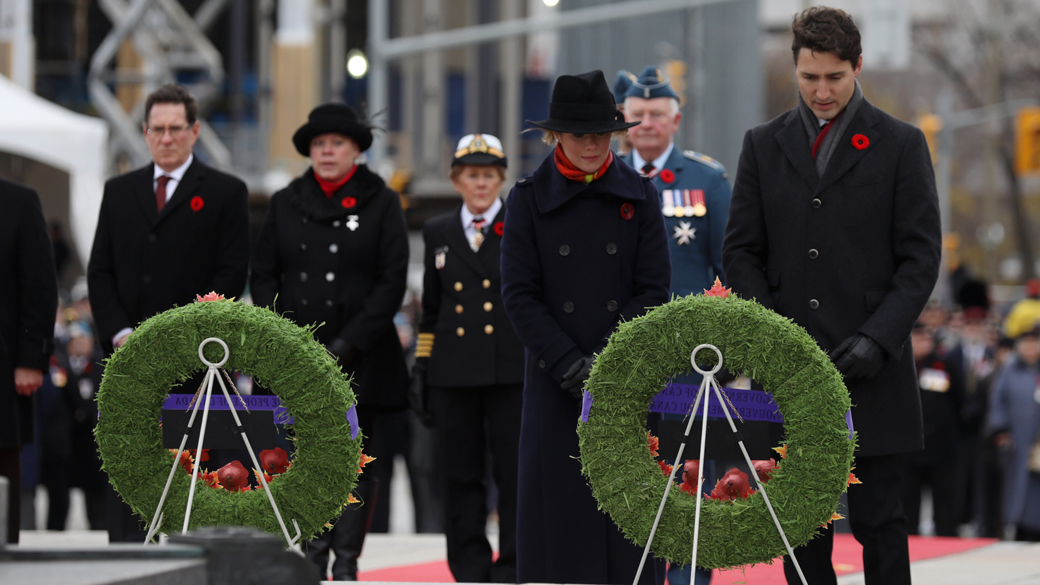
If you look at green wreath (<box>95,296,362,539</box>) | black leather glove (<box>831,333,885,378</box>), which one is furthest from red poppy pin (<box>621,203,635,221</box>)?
green wreath (<box>95,296,362,539</box>)

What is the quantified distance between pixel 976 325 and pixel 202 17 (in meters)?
19.8

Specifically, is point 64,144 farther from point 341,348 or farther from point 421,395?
point 341,348

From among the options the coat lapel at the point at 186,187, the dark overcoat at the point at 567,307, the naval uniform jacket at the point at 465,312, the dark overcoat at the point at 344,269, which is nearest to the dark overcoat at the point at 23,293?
the coat lapel at the point at 186,187

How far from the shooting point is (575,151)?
580cm

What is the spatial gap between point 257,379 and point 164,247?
1863 millimetres

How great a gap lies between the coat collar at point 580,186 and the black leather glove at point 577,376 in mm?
659

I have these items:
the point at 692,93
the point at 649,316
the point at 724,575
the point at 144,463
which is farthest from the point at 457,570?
the point at 692,93

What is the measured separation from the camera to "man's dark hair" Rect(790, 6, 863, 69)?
554 cm

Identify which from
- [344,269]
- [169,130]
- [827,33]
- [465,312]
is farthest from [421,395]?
[827,33]

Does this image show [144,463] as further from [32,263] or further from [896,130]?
[896,130]

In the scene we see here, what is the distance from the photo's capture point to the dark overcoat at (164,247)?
715 cm

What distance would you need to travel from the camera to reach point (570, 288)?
5820mm

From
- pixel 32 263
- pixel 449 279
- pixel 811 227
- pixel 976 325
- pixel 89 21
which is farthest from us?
pixel 89 21

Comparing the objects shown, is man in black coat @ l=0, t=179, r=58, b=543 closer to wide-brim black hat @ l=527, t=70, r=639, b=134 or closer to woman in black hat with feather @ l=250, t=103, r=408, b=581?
woman in black hat with feather @ l=250, t=103, r=408, b=581
